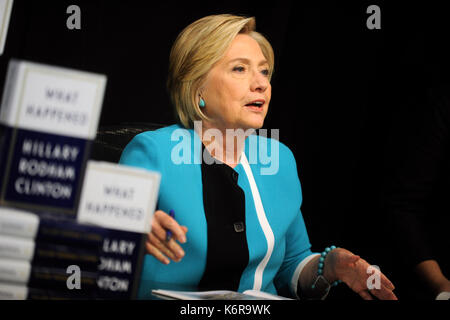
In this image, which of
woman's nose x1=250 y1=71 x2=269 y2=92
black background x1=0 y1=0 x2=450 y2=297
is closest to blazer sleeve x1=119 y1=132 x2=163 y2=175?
black background x1=0 y1=0 x2=450 y2=297

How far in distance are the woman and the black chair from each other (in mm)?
212

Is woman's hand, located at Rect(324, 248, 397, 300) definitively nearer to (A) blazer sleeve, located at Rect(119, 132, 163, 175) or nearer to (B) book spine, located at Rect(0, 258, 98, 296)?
(A) blazer sleeve, located at Rect(119, 132, 163, 175)

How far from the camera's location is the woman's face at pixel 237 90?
1661 mm

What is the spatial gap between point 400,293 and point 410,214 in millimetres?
311

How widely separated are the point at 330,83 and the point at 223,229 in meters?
0.85

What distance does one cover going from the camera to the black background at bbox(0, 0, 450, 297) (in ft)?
6.02

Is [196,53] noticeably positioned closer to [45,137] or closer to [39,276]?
[45,137]

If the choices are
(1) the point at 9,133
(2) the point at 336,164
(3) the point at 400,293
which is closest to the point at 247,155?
(2) the point at 336,164

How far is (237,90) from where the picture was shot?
1658 mm

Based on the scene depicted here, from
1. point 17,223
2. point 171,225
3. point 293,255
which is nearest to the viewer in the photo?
point 17,223

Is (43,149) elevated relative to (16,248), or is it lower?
elevated
